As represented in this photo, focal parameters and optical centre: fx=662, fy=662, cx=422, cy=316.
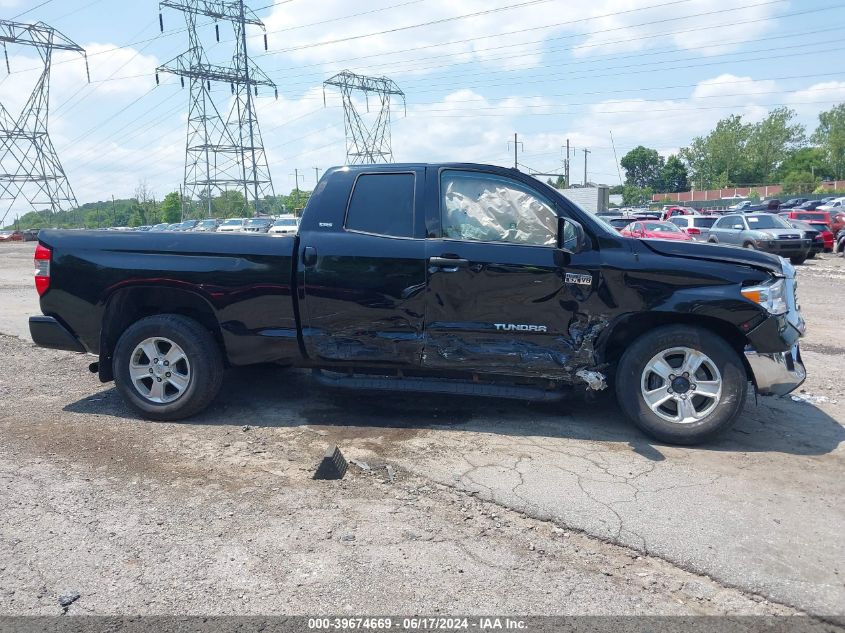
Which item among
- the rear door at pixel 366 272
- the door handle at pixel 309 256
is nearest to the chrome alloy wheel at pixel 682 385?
the rear door at pixel 366 272

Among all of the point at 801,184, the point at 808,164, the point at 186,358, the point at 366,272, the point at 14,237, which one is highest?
the point at 808,164

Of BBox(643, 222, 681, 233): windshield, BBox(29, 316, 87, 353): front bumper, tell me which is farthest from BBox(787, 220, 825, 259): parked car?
BBox(29, 316, 87, 353): front bumper

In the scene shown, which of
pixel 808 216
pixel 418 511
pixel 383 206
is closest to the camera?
pixel 418 511

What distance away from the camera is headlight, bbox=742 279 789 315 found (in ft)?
14.7

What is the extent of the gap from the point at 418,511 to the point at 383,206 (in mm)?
2387

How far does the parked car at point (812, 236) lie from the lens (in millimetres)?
20161

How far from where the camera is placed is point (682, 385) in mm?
4605

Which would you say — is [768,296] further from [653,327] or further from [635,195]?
[635,195]

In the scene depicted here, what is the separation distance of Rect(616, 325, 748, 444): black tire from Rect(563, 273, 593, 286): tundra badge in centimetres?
55

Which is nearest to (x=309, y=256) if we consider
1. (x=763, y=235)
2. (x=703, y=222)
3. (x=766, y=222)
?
(x=763, y=235)

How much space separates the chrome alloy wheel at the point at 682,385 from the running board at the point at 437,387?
647mm

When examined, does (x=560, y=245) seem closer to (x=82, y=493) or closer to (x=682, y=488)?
(x=682, y=488)

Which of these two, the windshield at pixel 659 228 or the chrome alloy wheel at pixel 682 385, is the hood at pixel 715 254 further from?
the windshield at pixel 659 228

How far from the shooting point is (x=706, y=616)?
274cm
